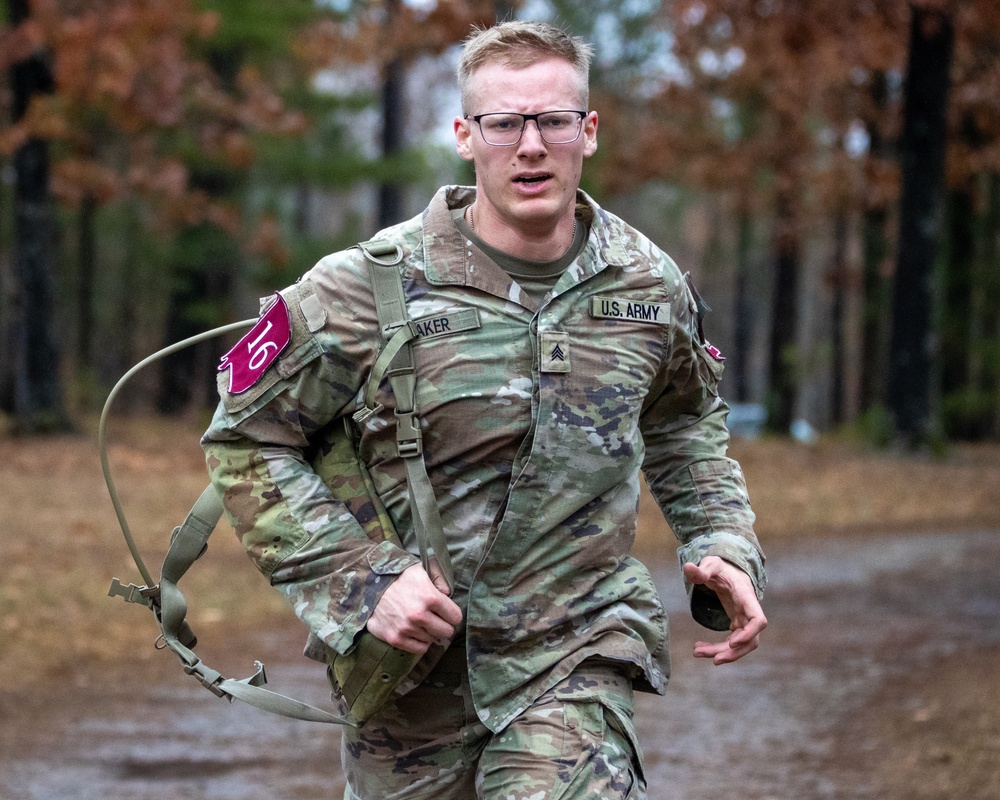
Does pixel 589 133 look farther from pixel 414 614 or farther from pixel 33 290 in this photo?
pixel 33 290

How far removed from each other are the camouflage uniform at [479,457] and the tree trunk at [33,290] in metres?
15.0

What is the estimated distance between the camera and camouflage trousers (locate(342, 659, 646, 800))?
3.09 meters

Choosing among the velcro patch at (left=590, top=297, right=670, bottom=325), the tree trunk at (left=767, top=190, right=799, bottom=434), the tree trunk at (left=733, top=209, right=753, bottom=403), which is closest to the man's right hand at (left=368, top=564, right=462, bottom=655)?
the velcro patch at (left=590, top=297, right=670, bottom=325)

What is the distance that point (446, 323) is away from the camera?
3236mm

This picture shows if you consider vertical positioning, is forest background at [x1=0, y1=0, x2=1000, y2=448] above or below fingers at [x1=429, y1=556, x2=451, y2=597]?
below

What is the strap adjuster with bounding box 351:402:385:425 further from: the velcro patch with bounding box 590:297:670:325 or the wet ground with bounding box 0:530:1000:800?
the wet ground with bounding box 0:530:1000:800

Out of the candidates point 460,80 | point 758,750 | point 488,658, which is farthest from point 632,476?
point 758,750

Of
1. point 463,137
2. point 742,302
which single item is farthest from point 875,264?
point 463,137

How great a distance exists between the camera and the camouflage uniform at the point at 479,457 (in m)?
3.20

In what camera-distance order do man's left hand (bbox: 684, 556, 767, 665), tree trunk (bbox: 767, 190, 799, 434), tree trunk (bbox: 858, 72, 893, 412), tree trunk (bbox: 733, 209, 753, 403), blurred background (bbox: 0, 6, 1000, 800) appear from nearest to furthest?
man's left hand (bbox: 684, 556, 767, 665) → blurred background (bbox: 0, 6, 1000, 800) → tree trunk (bbox: 858, 72, 893, 412) → tree trunk (bbox: 767, 190, 799, 434) → tree trunk (bbox: 733, 209, 753, 403)

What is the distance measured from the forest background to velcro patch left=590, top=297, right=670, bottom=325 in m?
14.5

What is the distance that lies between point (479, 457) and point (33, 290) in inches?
618

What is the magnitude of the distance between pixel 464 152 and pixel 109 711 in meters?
4.78

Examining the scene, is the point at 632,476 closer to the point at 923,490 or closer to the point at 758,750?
the point at 758,750
